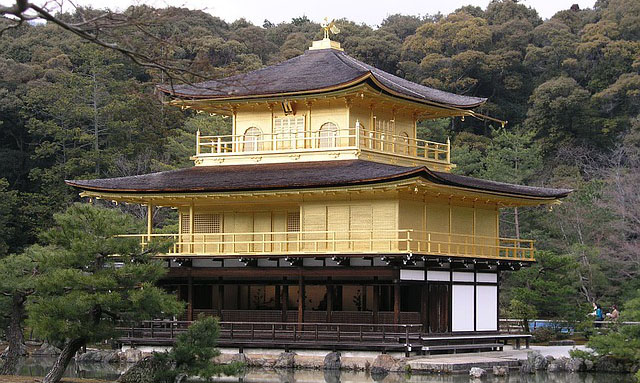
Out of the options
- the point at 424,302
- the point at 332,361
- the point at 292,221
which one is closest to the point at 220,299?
the point at 292,221

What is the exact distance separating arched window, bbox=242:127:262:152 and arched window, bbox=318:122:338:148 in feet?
7.46

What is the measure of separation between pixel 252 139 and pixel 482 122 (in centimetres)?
3408

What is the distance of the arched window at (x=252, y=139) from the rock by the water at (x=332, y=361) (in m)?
8.62

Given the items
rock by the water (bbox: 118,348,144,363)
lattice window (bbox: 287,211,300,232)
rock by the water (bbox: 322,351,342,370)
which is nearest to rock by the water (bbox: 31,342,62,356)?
rock by the water (bbox: 118,348,144,363)

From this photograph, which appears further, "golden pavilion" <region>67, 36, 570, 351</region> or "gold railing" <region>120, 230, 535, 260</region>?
"golden pavilion" <region>67, 36, 570, 351</region>

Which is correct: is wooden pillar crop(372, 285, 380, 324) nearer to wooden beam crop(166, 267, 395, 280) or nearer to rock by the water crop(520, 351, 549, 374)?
wooden beam crop(166, 267, 395, 280)

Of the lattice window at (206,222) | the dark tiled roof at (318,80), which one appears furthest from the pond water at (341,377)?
the dark tiled roof at (318,80)

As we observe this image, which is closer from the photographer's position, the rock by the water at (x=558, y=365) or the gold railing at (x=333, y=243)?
the rock by the water at (x=558, y=365)

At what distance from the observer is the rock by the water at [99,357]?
33406mm

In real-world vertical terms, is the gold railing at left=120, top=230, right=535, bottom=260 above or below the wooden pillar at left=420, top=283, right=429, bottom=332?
above

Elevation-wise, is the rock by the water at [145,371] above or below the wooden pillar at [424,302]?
below

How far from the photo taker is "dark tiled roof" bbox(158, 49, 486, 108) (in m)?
34.3

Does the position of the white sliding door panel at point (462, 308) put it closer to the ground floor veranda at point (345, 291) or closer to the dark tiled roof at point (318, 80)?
the ground floor veranda at point (345, 291)

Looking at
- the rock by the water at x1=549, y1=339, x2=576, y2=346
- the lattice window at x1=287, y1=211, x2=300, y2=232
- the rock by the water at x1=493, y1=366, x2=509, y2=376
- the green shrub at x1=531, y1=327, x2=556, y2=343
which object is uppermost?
the lattice window at x1=287, y1=211, x2=300, y2=232
